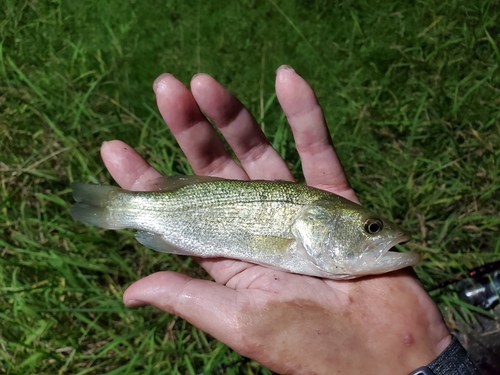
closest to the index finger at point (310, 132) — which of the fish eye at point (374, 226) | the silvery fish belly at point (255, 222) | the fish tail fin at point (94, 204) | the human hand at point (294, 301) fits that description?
the human hand at point (294, 301)

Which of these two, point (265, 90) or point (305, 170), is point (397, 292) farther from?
point (265, 90)

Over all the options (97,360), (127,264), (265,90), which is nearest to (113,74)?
(265,90)

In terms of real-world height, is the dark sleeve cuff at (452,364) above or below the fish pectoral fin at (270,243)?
below

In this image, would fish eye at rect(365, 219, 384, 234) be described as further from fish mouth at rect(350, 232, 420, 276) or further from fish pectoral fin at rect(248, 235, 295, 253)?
fish pectoral fin at rect(248, 235, 295, 253)

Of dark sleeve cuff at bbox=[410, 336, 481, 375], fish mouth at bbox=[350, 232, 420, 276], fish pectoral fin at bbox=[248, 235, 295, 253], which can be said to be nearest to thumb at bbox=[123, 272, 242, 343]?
fish pectoral fin at bbox=[248, 235, 295, 253]

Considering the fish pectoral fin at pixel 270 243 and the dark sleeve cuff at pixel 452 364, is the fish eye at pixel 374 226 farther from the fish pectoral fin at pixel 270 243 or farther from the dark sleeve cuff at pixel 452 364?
the dark sleeve cuff at pixel 452 364

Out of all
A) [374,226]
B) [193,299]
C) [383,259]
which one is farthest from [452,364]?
[193,299]

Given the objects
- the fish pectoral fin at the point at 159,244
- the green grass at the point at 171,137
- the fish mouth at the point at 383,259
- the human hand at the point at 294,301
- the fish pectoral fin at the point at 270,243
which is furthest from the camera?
the green grass at the point at 171,137
